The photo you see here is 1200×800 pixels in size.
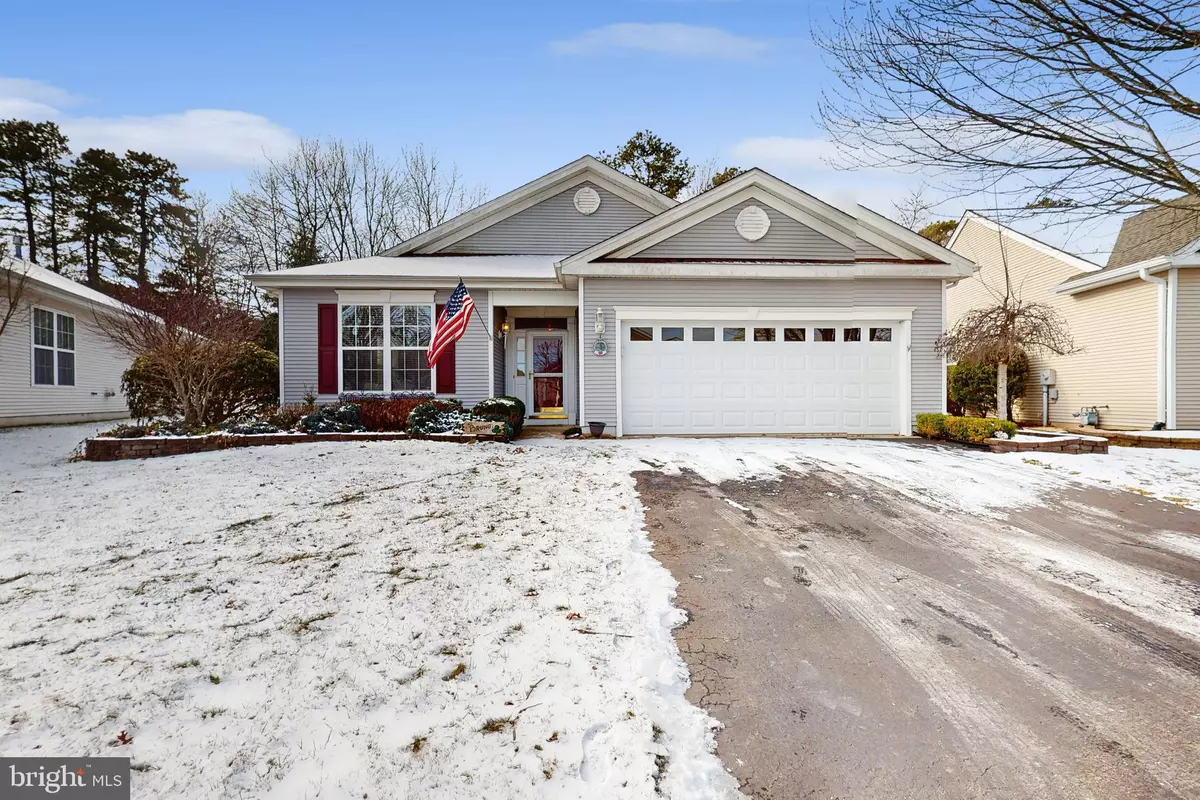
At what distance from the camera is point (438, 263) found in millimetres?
11852

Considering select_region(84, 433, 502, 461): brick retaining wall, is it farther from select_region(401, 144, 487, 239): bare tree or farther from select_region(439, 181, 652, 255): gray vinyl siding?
select_region(401, 144, 487, 239): bare tree

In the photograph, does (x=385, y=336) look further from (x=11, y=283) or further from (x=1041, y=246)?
(x=1041, y=246)

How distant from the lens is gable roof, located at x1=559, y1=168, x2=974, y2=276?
32.8ft

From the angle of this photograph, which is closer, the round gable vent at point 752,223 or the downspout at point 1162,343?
the round gable vent at point 752,223

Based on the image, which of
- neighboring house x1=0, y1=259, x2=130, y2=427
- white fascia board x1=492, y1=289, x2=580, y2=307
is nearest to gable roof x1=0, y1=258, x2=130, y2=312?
neighboring house x1=0, y1=259, x2=130, y2=427

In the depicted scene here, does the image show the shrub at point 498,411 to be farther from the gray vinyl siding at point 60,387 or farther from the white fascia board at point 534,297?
the gray vinyl siding at point 60,387

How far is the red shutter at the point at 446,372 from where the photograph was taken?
10891mm

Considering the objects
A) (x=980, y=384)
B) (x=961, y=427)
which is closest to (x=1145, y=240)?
(x=980, y=384)

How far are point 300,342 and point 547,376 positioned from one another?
16.8 feet

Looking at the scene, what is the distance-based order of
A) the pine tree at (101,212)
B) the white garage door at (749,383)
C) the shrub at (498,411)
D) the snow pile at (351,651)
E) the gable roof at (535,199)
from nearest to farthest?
the snow pile at (351,651)
the shrub at (498,411)
the white garage door at (749,383)
the gable roof at (535,199)
the pine tree at (101,212)

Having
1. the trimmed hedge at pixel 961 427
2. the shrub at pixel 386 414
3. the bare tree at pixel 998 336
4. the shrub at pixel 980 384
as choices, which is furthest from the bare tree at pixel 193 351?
the shrub at pixel 980 384

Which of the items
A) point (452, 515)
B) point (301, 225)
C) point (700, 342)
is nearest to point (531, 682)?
point (452, 515)

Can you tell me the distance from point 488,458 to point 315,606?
4.53 metres

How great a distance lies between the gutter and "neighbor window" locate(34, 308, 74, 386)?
83.1 feet
